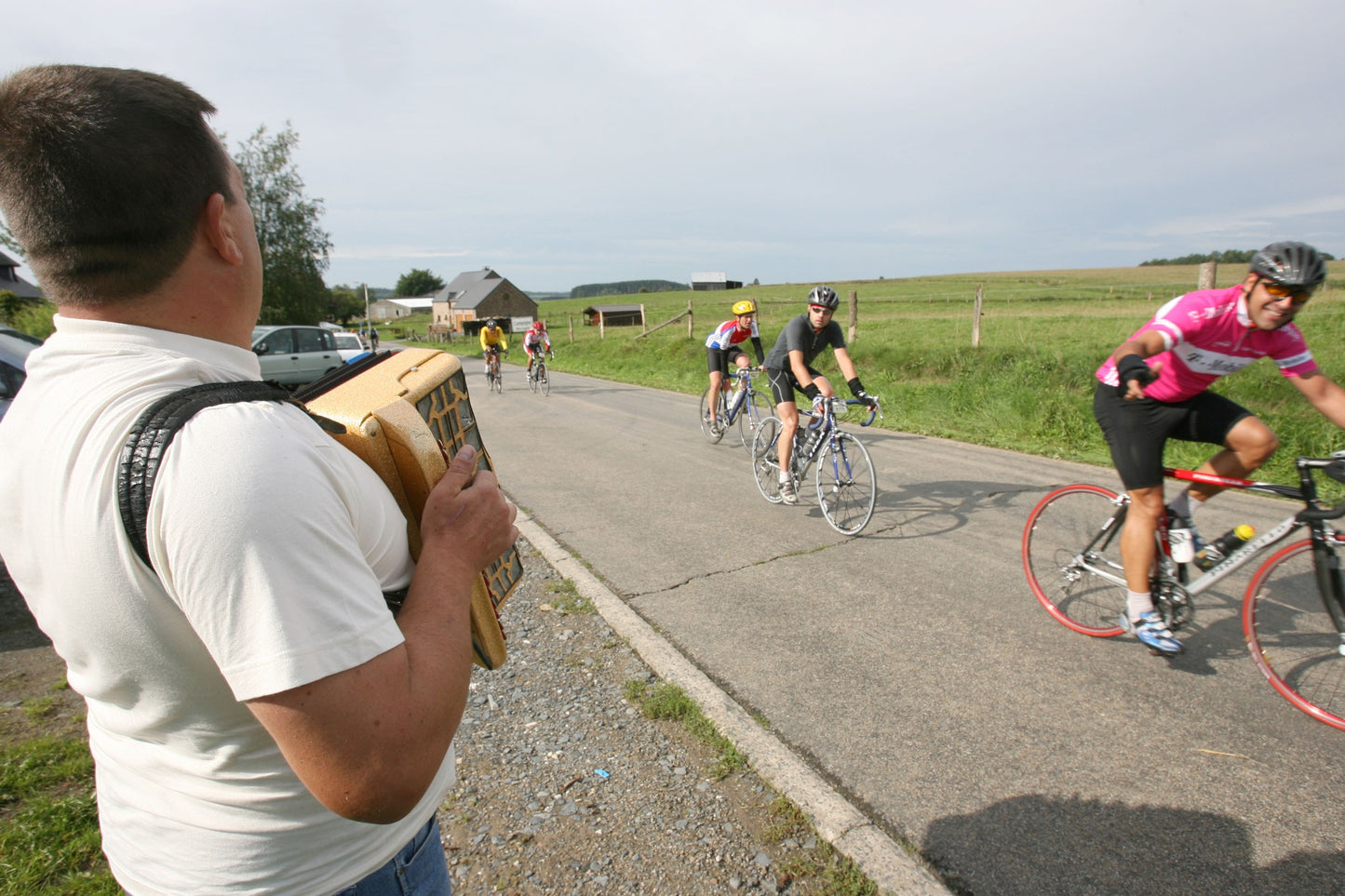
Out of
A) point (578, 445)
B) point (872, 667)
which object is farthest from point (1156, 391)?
point (578, 445)

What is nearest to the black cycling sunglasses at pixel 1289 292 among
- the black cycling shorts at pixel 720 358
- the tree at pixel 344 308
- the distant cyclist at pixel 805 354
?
the distant cyclist at pixel 805 354

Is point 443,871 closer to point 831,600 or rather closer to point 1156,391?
point 831,600

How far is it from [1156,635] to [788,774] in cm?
219

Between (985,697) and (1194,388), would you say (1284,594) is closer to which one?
(1194,388)

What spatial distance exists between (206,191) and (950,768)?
10.2 ft

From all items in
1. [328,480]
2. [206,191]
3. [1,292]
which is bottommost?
[328,480]

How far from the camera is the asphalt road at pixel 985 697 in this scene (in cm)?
250

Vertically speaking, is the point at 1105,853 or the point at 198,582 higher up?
the point at 198,582

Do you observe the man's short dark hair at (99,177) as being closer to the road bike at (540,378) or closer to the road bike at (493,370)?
the road bike at (540,378)

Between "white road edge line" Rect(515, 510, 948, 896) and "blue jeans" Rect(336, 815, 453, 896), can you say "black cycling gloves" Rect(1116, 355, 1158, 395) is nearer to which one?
"white road edge line" Rect(515, 510, 948, 896)

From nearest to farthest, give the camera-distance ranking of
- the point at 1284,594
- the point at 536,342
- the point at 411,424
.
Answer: the point at 411,424 → the point at 1284,594 → the point at 536,342

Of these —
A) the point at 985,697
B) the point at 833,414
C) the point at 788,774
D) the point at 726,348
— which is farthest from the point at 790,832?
the point at 726,348

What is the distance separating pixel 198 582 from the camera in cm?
81

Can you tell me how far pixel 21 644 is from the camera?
4285 mm
